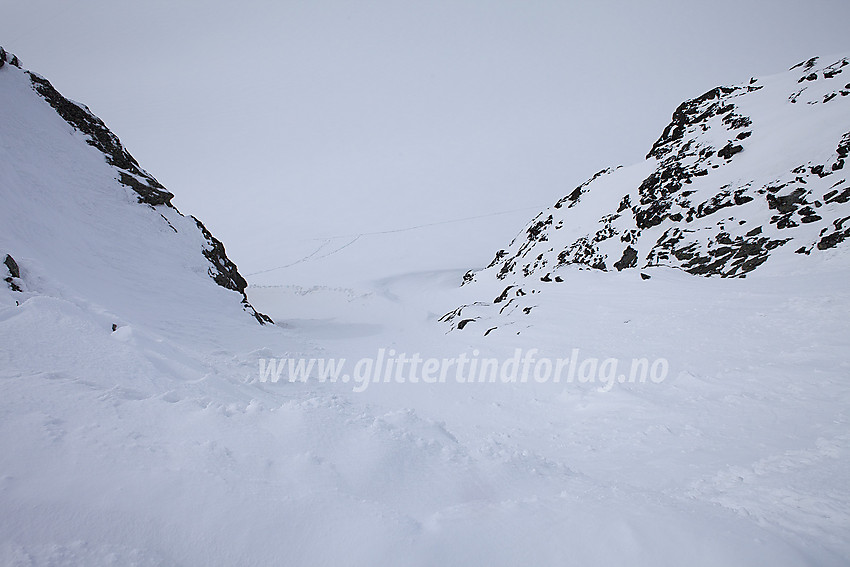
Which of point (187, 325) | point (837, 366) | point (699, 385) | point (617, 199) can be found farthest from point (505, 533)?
point (617, 199)

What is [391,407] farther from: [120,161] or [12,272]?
[120,161]

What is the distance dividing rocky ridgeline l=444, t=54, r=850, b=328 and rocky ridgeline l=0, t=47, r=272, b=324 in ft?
32.5

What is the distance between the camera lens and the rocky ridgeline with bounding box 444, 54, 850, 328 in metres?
15.1

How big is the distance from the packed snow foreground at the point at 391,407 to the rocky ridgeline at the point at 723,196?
1.33 feet

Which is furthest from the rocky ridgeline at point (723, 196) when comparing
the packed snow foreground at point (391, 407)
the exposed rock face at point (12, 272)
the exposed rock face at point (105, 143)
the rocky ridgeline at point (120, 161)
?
the exposed rock face at point (105, 143)

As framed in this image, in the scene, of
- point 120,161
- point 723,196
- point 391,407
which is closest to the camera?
point 391,407

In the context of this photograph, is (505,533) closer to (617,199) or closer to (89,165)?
(89,165)

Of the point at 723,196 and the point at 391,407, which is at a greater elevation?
the point at 723,196

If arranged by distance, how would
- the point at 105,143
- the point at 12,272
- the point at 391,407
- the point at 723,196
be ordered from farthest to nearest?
the point at 723,196 < the point at 105,143 < the point at 391,407 < the point at 12,272

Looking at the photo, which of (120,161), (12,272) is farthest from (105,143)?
(12,272)

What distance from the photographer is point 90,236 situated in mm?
11523

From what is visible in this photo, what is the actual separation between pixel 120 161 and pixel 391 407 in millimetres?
16123

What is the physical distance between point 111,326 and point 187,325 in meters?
3.57

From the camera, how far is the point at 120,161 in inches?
611
